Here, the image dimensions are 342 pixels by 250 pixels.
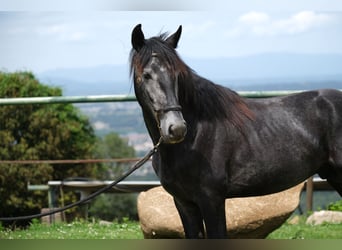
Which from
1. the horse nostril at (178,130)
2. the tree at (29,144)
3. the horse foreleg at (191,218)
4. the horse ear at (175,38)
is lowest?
the tree at (29,144)

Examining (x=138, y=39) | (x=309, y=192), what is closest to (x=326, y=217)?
(x=309, y=192)

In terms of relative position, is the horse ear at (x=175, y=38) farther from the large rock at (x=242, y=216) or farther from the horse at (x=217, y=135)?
the large rock at (x=242, y=216)

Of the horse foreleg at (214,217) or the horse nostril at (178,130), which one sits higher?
the horse nostril at (178,130)

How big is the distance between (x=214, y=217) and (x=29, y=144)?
12951mm

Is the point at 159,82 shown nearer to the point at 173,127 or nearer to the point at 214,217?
the point at 173,127

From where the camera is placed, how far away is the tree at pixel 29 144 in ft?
47.7

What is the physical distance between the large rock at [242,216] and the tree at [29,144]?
9.77 m

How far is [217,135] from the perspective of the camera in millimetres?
3588

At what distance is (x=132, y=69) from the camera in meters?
3.52

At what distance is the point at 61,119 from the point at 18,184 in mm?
2533

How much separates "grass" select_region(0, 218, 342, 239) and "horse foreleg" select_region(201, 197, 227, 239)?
5.96 ft

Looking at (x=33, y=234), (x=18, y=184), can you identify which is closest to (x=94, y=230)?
(x=33, y=234)

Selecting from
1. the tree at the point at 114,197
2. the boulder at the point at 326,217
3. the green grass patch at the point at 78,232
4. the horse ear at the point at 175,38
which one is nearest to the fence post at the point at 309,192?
the boulder at the point at 326,217

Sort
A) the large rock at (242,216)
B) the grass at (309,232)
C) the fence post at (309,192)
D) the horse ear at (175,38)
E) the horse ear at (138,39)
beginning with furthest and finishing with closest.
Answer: the fence post at (309,192), the grass at (309,232), the large rock at (242,216), the horse ear at (175,38), the horse ear at (138,39)
